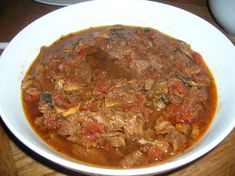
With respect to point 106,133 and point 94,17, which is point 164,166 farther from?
point 94,17

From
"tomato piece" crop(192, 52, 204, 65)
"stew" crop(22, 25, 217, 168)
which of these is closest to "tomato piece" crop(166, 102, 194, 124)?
"stew" crop(22, 25, 217, 168)

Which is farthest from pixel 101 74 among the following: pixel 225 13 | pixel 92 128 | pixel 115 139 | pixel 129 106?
pixel 225 13

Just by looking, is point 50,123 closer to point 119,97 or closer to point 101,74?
point 119,97

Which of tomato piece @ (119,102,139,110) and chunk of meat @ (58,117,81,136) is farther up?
tomato piece @ (119,102,139,110)

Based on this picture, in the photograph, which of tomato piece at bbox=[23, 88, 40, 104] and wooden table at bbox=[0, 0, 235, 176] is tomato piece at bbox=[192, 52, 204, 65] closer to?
wooden table at bbox=[0, 0, 235, 176]

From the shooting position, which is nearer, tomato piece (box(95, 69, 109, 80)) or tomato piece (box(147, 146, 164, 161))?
tomato piece (box(147, 146, 164, 161))
